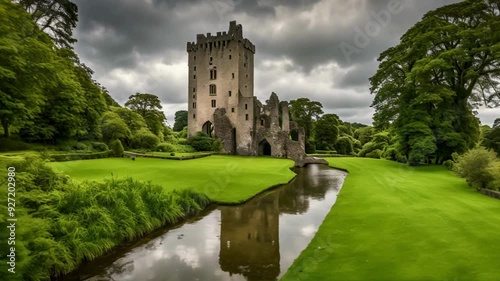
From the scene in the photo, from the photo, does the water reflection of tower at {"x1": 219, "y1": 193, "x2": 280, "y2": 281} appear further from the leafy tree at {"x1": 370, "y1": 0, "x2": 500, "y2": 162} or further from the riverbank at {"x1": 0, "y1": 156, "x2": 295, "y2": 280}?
the leafy tree at {"x1": 370, "y1": 0, "x2": 500, "y2": 162}

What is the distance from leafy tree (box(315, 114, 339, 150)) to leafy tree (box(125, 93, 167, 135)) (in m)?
35.1

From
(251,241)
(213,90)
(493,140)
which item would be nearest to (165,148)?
(213,90)

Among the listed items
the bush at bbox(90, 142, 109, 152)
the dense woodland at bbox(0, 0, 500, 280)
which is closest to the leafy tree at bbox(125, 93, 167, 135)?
the dense woodland at bbox(0, 0, 500, 280)

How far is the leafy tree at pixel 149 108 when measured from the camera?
52188 mm

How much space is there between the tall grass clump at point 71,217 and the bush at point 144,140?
31.4 meters

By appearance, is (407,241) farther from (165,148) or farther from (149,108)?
(149,108)

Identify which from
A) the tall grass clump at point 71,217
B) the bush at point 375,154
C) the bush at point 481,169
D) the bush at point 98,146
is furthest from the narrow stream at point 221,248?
the bush at point 375,154

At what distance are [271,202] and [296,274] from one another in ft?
30.7

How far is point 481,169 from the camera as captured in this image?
1656 centimetres

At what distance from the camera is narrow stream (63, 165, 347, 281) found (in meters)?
8.30

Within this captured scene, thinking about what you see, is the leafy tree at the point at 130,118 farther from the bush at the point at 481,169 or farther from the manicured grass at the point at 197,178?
the bush at the point at 481,169

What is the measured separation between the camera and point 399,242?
28.6ft

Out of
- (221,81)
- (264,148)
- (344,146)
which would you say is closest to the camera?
(221,81)

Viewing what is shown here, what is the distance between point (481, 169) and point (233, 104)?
41404 mm
